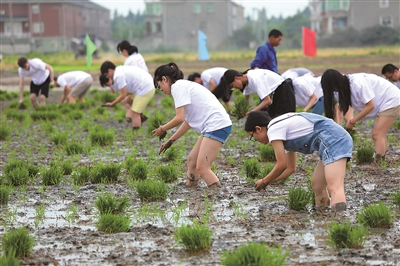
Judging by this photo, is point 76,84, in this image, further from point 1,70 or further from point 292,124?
Result: point 1,70

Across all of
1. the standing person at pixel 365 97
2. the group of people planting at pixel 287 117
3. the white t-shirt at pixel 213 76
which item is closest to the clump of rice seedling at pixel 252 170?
the group of people planting at pixel 287 117

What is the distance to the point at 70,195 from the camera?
6734mm

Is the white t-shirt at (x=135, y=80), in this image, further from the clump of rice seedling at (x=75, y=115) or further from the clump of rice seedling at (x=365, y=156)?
the clump of rice seedling at (x=365, y=156)

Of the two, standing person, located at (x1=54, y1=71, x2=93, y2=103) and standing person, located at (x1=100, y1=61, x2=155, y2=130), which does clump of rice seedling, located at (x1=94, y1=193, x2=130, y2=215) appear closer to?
standing person, located at (x1=100, y1=61, x2=155, y2=130)

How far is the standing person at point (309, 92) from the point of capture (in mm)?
9852

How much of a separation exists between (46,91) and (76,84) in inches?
25.5

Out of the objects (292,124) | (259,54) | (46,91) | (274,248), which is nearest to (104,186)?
(292,124)

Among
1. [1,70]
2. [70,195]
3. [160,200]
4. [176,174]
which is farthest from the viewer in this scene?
[1,70]

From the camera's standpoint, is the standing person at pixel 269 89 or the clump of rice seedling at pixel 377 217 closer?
the clump of rice seedling at pixel 377 217

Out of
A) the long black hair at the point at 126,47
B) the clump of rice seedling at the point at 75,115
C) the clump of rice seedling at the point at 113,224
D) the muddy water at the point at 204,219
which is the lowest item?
the muddy water at the point at 204,219

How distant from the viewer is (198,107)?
21.5ft

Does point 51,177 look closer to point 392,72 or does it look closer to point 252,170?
point 252,170

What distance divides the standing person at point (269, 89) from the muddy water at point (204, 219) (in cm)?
68

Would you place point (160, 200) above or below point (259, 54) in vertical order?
below
